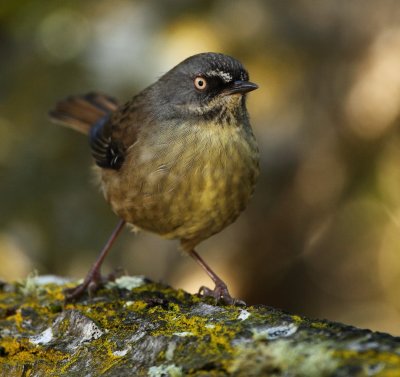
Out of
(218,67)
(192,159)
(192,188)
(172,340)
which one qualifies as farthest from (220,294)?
(218,67)

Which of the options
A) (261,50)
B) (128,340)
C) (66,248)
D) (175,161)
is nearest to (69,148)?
(66,248)

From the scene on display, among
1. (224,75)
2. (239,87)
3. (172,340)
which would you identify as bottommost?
(172,340)

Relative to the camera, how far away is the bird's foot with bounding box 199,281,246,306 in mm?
3926

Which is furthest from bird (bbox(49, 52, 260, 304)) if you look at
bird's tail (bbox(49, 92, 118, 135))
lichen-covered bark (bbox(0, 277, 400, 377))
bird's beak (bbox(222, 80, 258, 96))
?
bird's tail (bbox(49, 92, 118, 135))

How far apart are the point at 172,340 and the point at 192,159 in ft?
5.39

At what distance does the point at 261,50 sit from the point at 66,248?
2919 mm

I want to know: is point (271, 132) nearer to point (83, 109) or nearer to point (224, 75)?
point (83, 109)

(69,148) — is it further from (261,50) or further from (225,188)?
(225,188)

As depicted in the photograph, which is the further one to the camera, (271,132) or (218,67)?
(271,132)

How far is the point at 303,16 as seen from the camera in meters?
7.98

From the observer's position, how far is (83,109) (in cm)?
661

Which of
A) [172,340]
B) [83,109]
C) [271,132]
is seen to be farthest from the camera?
[271,132]

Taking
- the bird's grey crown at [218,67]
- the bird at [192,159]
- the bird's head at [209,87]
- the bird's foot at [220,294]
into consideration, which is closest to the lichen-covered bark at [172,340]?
the bird's foot at [220,294]

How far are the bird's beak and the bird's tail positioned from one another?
2147mm
